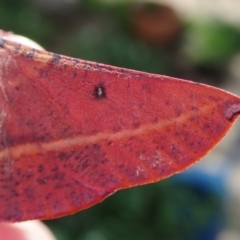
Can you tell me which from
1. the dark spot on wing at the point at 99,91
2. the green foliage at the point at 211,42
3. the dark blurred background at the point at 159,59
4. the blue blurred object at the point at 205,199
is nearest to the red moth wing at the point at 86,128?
the dark spot on wing at the point at 99,91

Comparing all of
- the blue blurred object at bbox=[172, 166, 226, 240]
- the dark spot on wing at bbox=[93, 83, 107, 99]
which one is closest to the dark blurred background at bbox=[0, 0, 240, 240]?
the blue blurred object at bbox=[172, 166, 226, 240]

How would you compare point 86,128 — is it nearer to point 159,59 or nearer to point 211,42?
point 159,59

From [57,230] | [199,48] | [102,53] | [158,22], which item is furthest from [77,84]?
[158,22]

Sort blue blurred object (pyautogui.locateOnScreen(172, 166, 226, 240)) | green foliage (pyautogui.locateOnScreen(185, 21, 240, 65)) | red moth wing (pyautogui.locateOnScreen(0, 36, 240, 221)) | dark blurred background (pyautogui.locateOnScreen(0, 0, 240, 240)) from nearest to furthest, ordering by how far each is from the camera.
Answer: red moth wing (pyautogui.locateOnScreen(0, 36, 240, 221)) → dark blurred background (pyautogui.locateOnScreen(0, 0, 240, 240)) → blue blurred object (pyautogui.locateOnScreen(172, 166, 226, 240)) → green foliage (pyautogui.locateOnScreen(185, 21, 240, 65))

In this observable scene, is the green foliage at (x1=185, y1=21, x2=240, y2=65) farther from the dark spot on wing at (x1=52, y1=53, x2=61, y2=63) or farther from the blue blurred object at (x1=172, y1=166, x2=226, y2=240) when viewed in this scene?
the dark spot on wing at (x1=52, y1=53, x2=61, y2=63)

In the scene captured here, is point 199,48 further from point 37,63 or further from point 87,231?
point 37,63
